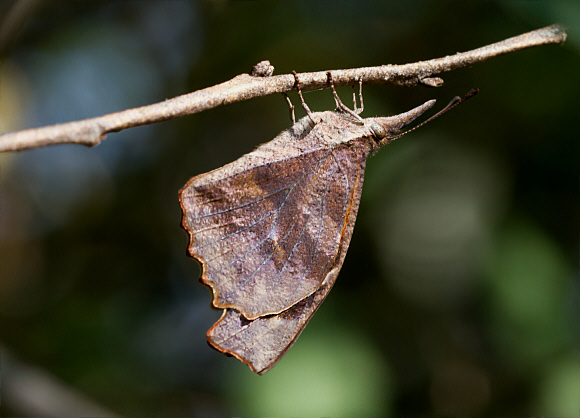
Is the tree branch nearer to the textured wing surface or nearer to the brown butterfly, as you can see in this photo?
the brown butterfly

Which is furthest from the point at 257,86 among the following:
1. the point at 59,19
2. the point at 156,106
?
the point at 59,19

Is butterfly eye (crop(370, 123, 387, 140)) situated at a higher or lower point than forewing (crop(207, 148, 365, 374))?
higher

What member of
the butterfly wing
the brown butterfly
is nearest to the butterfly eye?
the brown butterfly

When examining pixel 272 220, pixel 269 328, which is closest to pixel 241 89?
pixel 272 220

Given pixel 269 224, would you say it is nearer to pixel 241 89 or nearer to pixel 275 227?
pixel 275 227

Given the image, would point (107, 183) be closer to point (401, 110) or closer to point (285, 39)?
point (285, 39)

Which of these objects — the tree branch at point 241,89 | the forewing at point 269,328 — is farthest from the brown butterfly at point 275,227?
the tree branch at point 241,89

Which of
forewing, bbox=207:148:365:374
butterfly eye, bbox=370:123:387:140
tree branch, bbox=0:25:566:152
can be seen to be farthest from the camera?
butterfly eye, bbox=370:123:387:140

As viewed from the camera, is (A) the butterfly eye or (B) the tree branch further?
(A) the butterfly eye
